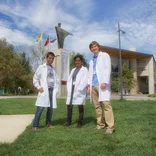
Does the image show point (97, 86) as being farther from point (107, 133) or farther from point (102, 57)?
point (107, 133)

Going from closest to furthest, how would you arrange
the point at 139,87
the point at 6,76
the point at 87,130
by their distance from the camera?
the point at 87,130
the point at 6,76
the point at 139,87

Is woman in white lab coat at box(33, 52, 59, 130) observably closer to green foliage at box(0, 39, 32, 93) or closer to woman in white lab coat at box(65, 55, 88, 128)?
woman in white lab coat at box(65, 55, 88, 128)

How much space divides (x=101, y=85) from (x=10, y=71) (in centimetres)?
3492

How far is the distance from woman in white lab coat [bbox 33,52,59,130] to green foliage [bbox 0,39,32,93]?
3340 centimetres

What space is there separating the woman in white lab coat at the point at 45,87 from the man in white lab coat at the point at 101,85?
36.3 inches

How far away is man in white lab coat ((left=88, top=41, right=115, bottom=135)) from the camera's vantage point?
4688mm

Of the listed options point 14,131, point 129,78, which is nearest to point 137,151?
point 14,131

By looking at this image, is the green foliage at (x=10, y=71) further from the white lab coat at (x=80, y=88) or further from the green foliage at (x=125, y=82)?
the white lab coat at (x=80, y=88)

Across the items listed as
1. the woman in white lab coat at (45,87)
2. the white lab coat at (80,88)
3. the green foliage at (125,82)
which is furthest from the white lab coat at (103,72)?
the green foliage at (125,82)

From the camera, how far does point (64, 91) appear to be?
71.6 feet

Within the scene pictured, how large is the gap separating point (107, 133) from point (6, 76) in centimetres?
3761

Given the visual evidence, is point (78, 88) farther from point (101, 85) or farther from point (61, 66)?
point (61, 66)

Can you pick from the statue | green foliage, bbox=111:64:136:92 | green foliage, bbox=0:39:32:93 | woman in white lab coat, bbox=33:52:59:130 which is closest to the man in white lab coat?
woman in white lab coat, bbox=33:52:59:130

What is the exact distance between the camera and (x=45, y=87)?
17.5ft
